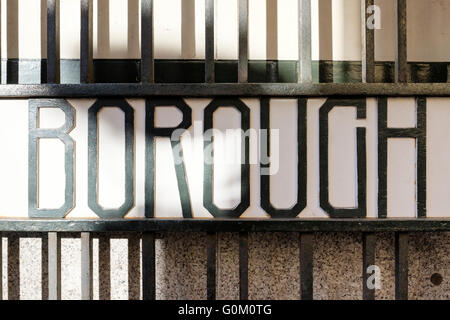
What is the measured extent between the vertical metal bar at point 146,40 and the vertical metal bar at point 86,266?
118 centimetres

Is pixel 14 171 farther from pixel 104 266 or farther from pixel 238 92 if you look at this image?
pixel 238 92

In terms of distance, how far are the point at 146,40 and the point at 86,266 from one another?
164 centimetres

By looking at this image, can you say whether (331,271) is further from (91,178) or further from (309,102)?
(91,178)

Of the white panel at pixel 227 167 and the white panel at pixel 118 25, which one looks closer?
the white panel at pixel 227 167

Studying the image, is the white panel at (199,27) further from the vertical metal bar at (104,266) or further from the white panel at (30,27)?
the vertical metal bar at (104,266)

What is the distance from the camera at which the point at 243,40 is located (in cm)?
230

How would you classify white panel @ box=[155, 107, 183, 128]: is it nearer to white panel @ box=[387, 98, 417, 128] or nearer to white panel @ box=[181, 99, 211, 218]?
white panel @ box=[181, 99, 211, 218]

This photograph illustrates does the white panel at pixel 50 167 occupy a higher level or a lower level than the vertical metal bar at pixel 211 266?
higher

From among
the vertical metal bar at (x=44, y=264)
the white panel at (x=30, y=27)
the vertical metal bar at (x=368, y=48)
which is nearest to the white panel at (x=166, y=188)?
the vertical metal bar at (x=44, y=264)

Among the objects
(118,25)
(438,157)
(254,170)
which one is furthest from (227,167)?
(438,157)

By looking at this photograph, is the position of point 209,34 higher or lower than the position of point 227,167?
higher

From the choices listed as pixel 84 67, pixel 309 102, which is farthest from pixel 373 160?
pixel 84 67

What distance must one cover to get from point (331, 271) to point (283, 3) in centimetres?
208

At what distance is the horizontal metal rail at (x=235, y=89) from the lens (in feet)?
7.48
